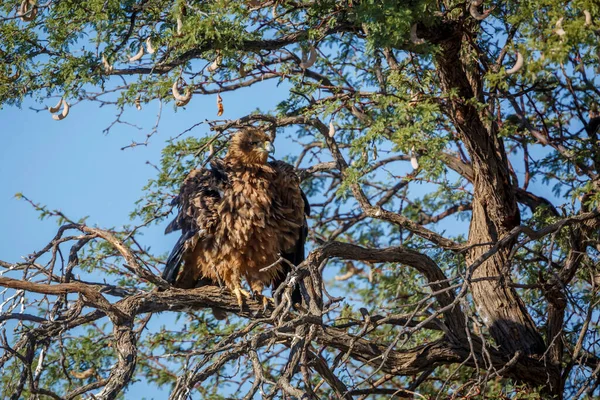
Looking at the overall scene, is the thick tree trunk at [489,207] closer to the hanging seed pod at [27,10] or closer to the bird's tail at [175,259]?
the bird's tail at [175,259]

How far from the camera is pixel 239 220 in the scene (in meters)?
5.00

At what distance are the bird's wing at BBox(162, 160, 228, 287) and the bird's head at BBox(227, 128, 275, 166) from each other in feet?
0.58

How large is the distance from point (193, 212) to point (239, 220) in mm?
274

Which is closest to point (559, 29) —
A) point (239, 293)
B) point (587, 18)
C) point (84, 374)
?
point (587, 18)

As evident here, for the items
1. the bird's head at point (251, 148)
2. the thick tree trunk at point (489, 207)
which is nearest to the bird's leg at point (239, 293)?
the bird's head at point (251, 148)

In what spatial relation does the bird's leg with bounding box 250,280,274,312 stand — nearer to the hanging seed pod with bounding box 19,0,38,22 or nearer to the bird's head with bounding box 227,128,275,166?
the bird's head with bounding box 227,128,275,166

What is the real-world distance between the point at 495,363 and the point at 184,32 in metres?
2.62

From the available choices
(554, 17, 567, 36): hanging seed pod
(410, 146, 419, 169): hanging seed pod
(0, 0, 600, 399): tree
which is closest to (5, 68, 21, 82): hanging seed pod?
(0, 0, 600, 399): tree

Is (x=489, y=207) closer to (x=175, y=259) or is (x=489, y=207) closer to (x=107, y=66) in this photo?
(x=175, y=259)

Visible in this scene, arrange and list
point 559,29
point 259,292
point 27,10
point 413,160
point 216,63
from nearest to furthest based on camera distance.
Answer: point 559,29 < point 27,10 < point 413,160 < point 216,63 < point 259,292

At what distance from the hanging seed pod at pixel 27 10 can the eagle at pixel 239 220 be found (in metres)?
1.37

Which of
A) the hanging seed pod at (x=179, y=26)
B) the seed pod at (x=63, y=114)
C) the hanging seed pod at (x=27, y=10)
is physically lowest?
the seed pod at (x=63, y=114)

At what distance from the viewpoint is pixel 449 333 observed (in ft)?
16.0

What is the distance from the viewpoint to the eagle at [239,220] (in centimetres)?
500
